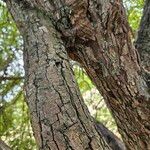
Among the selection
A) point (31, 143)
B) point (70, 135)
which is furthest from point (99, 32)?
point (31, 143)

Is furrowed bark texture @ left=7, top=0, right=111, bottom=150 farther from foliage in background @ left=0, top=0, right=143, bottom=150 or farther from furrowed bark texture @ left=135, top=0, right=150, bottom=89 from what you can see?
foliage in background @ left=0, top=0, right=143, bottom=150

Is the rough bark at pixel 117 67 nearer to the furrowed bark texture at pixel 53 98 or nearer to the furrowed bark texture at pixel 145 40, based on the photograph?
the furrowed bark texture at pixel 53 98

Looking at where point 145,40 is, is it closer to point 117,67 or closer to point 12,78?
point 117,67

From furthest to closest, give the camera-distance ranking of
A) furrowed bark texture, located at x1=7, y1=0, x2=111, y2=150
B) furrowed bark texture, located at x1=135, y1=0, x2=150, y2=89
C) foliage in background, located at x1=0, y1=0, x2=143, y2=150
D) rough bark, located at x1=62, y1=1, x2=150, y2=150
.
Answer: foliage in background, located at x1=0, y1=0, x2=143, y2=150, furrowed bark texture, located at x1=135, y1=0, x2=150, y2=89, rough bark, located at x1=62, y1=1, x2=150, y2=150, furrowed bark texture, located at x1=7, y1=0, x2=111, y2=150

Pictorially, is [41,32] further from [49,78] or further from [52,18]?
[49,78]

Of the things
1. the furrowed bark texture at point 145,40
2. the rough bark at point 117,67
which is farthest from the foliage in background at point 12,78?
the rough bark at point 117,67

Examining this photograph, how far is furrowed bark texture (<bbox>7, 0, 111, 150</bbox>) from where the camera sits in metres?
1.57

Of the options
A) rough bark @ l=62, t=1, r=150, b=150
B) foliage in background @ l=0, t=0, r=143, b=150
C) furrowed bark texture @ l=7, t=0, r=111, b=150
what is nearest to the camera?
furrowed bark texture @ l=7, t=0, r=111, b=150

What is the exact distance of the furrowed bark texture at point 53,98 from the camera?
5.14ft

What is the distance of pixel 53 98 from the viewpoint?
1709 millimetres

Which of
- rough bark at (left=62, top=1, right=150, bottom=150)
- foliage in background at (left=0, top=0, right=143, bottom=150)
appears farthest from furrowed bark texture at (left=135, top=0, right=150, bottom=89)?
foliage in background at (left=0, top=0, right=143, bottom=150)

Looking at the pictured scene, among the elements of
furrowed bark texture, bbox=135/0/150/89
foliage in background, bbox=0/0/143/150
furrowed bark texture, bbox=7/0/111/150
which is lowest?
furrowed bark texture, bbox=7/0/111/150

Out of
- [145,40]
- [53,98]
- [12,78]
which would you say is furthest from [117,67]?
[12,78]

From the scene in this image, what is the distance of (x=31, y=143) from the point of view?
16.4ft
